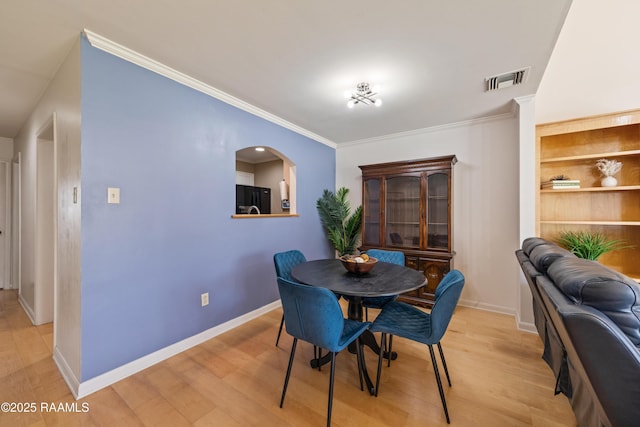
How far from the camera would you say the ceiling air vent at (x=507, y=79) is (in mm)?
2216

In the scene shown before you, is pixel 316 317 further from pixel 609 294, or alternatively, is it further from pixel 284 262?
pixel 609 294

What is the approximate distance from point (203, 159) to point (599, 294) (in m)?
2.76

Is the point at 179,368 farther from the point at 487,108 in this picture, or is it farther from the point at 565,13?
the point at 487,108

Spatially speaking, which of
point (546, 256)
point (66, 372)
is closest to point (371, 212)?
point (546, 256)

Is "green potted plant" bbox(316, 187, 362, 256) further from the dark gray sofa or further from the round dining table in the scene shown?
the dark gray sofa

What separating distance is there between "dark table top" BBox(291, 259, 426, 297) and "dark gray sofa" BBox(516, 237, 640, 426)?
30.2 inches

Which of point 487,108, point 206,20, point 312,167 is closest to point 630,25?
point 487,108

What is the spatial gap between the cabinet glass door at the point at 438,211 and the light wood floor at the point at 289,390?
3.98 ft

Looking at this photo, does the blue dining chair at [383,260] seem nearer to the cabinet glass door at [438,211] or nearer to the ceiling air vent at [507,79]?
the cabinet glass door at [438,211]

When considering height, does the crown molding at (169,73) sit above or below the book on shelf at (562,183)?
above

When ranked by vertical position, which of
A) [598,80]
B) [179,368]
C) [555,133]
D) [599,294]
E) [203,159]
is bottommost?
[179,368]

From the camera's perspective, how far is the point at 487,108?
9.73 ft

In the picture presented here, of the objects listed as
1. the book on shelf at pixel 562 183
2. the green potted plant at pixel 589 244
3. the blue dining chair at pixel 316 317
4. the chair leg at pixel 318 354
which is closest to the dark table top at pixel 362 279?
the blue dining chair at pixel 316 317

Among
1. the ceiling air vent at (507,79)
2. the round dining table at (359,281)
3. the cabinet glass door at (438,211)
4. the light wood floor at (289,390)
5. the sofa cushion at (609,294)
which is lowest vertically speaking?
the light wood floor at (289,390)
